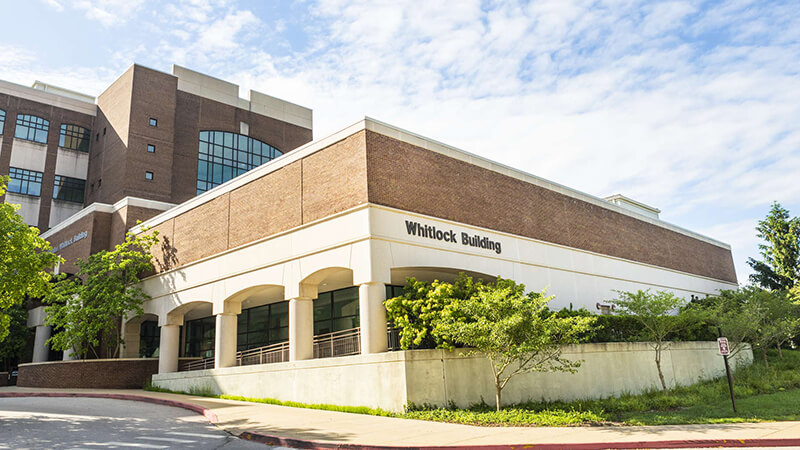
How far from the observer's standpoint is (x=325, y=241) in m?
21.5

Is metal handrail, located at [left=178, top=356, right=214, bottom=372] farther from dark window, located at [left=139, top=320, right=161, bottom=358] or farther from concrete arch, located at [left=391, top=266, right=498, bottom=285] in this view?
concrete arch, located at [left=391, top=266, right=498, bottom=285]

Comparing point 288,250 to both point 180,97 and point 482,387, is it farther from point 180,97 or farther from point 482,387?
point 180,97

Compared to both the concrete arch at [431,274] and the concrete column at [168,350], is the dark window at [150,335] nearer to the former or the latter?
the concrete column at [168,350]

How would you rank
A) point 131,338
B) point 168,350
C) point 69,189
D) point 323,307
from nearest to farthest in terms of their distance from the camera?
point 323,307, point 168,350, point 131,338, point 69,189

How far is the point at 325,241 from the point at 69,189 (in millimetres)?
36601

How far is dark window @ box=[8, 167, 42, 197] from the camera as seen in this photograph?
45875 millimetres

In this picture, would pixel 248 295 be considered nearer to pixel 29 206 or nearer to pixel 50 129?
pixel 29 206

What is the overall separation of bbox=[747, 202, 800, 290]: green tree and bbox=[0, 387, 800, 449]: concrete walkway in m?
41.7

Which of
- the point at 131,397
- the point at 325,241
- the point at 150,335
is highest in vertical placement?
the point at 325,241

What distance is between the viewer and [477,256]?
24.0 m

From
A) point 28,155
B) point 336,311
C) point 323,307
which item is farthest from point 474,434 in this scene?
point 28,155

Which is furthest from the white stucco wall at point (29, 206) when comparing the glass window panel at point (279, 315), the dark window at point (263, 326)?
the glass window panel at point (279, 315)

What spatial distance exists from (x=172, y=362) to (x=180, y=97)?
79.6 feet

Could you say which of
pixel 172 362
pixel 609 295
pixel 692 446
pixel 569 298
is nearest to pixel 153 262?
pixel 172 362
